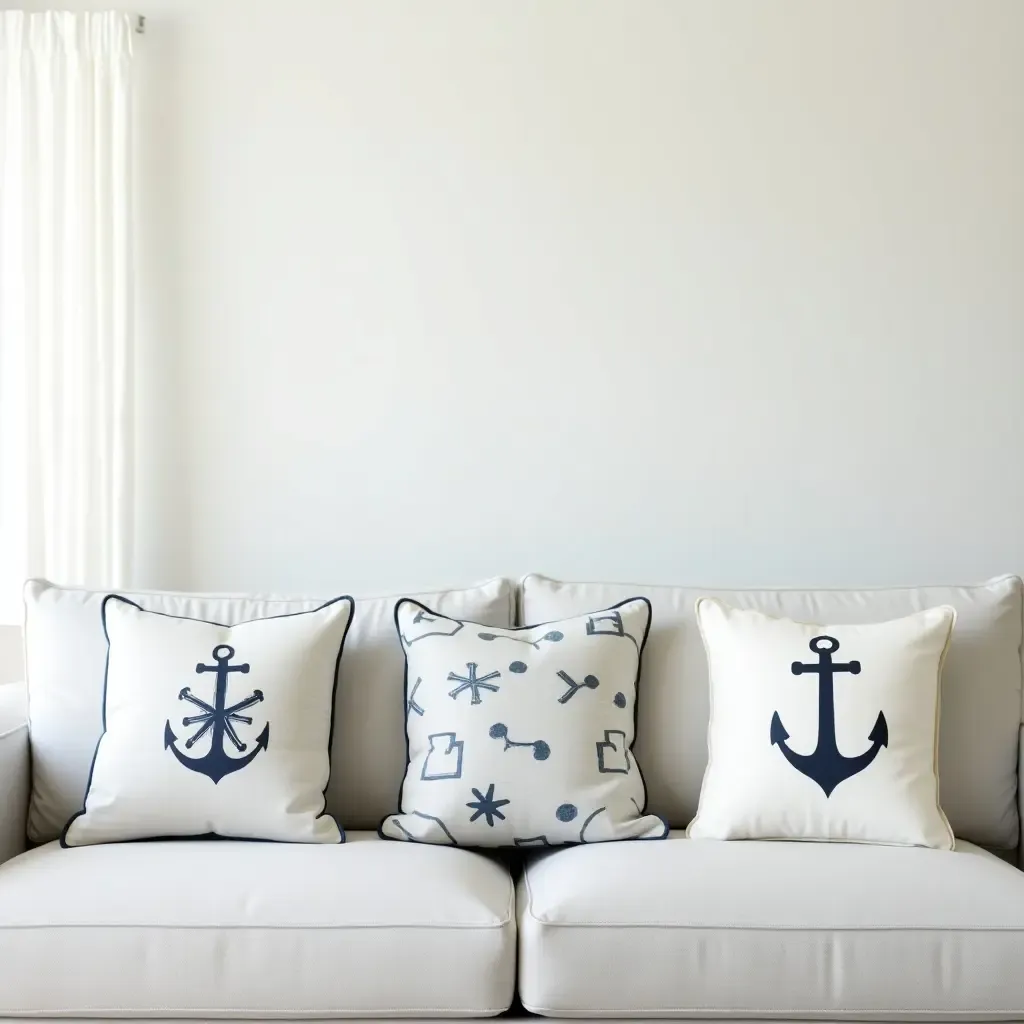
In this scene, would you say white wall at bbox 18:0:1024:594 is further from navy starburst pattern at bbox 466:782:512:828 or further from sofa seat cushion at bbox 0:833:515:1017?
sofa seat cushion at bbox 0:833:515:1017

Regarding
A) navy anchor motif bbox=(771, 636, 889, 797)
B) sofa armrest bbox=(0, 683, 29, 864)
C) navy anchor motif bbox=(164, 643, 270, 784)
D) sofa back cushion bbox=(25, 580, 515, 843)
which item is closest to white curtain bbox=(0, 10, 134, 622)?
sofa back cushion bbox=(25, 580, 515, 843)

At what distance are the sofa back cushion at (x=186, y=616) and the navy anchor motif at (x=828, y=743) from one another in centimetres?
59

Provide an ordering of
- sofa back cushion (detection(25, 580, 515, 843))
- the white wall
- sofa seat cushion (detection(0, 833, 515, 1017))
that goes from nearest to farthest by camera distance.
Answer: sofa seat cushion (detection(0, 833, 515, 1017))
sofa back cushion (detection(25, 580, 515, 843))
the white wall

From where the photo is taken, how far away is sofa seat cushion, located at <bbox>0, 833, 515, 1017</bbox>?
1546 mm

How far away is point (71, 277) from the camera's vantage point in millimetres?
2463

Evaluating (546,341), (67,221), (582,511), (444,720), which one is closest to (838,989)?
(444,720)

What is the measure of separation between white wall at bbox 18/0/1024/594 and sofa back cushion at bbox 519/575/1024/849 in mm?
355

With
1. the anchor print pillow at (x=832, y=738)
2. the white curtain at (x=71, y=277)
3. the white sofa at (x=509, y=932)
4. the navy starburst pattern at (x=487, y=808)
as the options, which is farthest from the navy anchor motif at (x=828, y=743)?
the white curtain at (x=71, y=277)

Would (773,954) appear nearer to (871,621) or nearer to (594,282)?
(871,621)

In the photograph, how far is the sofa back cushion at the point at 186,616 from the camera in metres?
1.99

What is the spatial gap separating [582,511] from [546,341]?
15.5 inches

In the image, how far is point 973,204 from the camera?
244 cm

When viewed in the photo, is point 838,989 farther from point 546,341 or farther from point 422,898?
point 546,341

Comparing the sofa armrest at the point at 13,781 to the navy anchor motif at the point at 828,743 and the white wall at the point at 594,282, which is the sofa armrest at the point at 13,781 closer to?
the white wall at the point at 594,282
